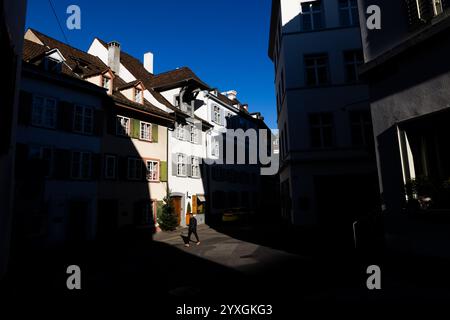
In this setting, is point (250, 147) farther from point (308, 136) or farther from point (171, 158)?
point (308, 136)

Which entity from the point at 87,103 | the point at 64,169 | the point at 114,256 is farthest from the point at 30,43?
the point at 114,256

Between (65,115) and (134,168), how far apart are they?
5.85 metres

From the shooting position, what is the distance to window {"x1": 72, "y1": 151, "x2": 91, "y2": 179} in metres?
18.1

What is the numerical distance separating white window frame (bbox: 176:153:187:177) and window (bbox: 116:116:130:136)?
5498 mm

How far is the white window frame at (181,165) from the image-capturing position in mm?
26125

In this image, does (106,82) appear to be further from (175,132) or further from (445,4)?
(445,4)

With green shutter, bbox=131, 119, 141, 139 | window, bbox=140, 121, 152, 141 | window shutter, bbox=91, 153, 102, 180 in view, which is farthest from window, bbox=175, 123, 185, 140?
window shutter, bbox=91, 153, 102, 180

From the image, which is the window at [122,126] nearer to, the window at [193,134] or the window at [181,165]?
the window at [181,165]

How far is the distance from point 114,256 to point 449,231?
12817 mm

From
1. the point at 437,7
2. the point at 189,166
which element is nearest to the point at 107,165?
the point at 189,166

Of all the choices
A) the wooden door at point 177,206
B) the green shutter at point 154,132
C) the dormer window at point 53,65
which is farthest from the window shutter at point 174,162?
the dormer window at point 53,65

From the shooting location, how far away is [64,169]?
17.4 m

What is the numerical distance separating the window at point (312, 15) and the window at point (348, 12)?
4.00ft

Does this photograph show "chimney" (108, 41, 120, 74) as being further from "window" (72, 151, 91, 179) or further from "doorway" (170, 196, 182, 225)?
"doorway" (170, 196, 182, 225)
